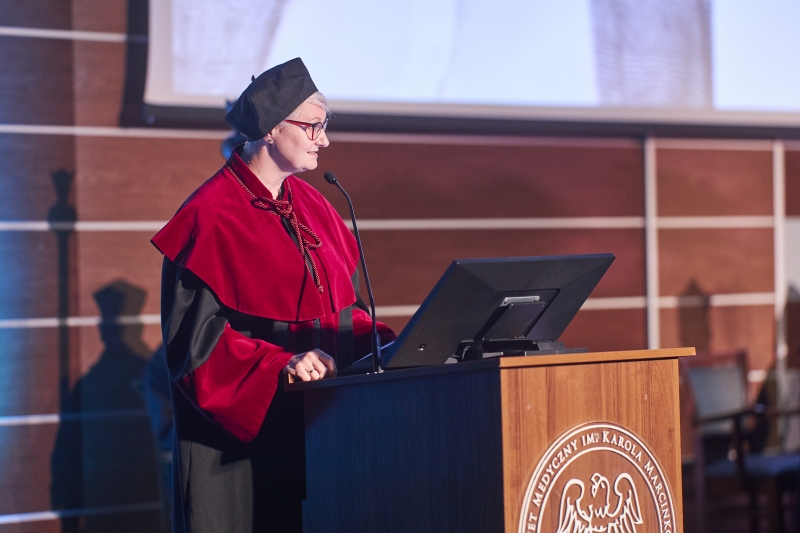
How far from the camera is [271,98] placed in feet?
6.34

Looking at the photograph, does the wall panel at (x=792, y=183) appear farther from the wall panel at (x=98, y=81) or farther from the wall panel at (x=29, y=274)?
the wall panel at (x=29, y=274)

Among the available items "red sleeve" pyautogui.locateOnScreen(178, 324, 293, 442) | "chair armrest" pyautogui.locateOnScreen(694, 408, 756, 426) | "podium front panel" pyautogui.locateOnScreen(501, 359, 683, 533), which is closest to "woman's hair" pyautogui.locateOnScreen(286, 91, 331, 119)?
"red sleeve" pyautogui.locateOnScreen(178, 324, 293, 442)

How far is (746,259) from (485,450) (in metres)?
3.73

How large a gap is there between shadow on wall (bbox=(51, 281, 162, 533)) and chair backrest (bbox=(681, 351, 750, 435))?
8.60ft

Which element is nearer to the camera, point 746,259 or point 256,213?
point 256,213

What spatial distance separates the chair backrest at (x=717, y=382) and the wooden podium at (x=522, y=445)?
2.92m

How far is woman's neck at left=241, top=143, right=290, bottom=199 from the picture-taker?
202 cm

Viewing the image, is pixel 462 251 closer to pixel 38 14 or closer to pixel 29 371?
pixel 29 371

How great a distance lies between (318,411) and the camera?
177 cm

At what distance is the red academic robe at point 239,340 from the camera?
5.76 feet

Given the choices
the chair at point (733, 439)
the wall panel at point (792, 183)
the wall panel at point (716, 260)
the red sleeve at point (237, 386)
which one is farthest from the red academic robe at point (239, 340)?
the wall panel at point (792, 183)

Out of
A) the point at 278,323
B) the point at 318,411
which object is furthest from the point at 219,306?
the point at 318,411

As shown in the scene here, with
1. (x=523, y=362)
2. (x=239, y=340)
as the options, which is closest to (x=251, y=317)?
(x=239, y=340)

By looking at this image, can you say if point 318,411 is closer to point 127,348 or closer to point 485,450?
point 485,450
